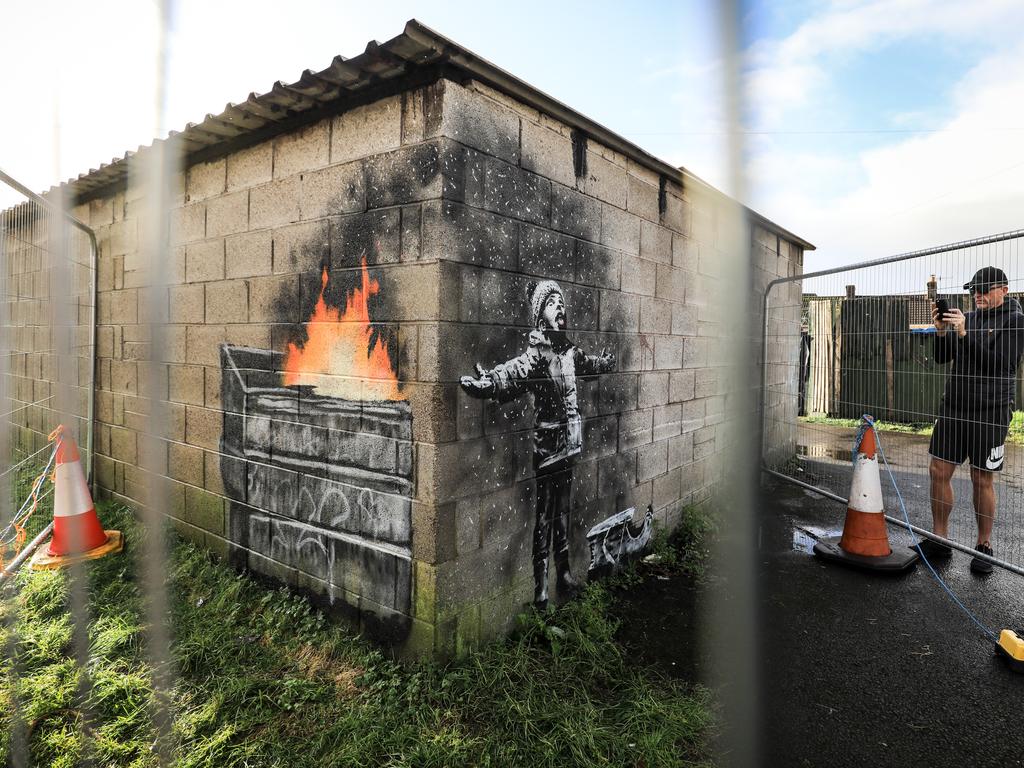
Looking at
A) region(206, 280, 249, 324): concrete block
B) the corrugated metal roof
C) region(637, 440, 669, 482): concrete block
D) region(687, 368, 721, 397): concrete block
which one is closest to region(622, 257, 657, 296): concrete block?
the corrugated metal roof

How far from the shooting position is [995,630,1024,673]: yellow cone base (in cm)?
271

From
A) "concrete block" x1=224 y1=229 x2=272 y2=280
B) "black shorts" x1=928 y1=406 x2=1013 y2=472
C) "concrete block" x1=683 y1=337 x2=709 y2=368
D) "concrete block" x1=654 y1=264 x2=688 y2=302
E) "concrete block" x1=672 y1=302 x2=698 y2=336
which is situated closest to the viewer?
"concrete block" x1=224 y1=229 x2=272 y2=280

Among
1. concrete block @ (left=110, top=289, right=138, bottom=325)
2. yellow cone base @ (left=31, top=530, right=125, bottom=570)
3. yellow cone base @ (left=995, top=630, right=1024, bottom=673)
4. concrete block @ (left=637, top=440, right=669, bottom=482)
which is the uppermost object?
concrete block @ (left=110, top=289, right=138, bottom=325)

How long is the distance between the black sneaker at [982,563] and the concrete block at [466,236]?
3889mm

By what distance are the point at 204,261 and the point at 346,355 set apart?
1.71 metres

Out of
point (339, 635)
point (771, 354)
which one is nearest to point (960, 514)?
point (771, 354)

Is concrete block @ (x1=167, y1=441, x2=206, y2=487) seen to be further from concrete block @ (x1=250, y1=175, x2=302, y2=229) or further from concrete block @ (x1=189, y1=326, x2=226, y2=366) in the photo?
concrete block @ (x1=250, y1=175, x2=302, y2=229)

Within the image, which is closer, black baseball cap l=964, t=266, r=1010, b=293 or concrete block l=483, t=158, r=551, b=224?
concrete block l=483, t=158, r=551, b=224

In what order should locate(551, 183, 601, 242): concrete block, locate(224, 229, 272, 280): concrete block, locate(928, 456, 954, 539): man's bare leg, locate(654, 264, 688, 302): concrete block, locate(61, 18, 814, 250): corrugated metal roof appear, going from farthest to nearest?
locate(654, 264, 688, 302): concrete block → locate(928, 456, 954, 539): man's bare leg → locate(224, 229, 272, 280): concrete block → locate(551, 183, 601, 242): concrete block → locate(61, 18, 814, 250): corrugated metal roof

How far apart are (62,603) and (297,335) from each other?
7.19 ft

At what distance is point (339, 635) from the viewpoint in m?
2.85

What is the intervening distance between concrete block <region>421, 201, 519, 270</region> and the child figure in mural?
31 cm

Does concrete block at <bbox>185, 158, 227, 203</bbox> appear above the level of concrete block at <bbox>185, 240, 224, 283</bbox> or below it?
above

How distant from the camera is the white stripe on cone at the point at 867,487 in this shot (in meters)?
4.00
